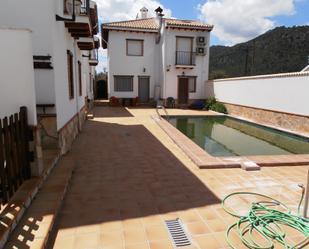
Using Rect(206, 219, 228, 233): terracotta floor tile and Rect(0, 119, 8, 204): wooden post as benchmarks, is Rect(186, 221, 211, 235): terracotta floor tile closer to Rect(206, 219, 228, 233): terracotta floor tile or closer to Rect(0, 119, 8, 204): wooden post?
Rect(206, 219, 228, 233): terracotta floor tile

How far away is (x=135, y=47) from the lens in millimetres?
19938

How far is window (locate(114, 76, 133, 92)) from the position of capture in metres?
20.0

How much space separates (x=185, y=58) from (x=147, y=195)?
17.1 m

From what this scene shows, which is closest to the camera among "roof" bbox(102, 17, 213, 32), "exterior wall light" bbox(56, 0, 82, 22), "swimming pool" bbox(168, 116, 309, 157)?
"exterior wall light" bbox(56, 0, 82, 22)

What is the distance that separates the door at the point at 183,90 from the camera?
20141mm

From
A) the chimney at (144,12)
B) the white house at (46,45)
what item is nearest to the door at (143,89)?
the chimney at (144,12)

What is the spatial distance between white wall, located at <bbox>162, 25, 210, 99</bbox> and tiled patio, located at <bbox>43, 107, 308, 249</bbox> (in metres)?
13.5

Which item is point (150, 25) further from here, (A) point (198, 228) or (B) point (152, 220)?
(A) point (198, 228)

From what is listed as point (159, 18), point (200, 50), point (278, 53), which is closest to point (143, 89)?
point (200, 50)

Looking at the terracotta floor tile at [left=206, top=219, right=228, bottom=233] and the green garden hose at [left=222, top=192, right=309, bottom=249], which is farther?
the terracotta floor tile at [left=206, top=219, right=228, bottom=233]

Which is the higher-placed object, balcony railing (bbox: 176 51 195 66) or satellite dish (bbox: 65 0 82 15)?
balcony railing (bbox: 176 51 195 66)

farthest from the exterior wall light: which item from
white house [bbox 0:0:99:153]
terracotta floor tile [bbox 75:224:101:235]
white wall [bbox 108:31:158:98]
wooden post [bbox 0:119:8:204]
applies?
white wall [bbox 108:31:158:98]

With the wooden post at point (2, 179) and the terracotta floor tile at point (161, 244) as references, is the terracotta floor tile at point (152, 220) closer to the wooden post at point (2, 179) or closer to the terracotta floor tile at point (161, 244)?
the terracotta floor tile at point (161, 244)

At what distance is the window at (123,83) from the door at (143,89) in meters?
0.74
